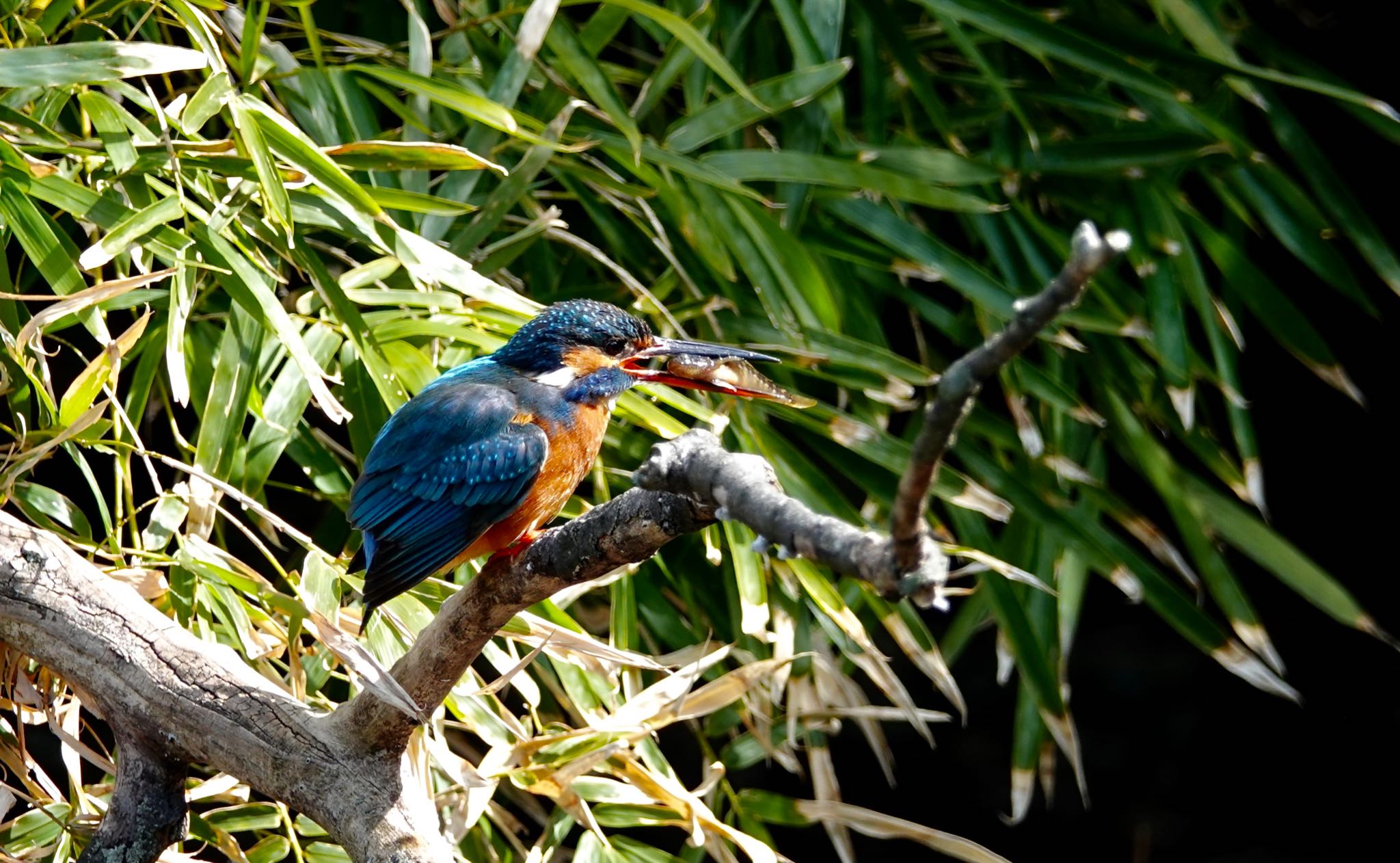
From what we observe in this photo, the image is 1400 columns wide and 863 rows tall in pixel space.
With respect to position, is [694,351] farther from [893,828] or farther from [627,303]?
[893,828]

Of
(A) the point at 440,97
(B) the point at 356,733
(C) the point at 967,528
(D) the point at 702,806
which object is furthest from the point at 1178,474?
(B) the point at 356,733

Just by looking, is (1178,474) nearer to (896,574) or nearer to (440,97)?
(440,97)

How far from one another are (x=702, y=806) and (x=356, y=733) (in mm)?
511

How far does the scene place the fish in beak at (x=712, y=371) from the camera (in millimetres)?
1601

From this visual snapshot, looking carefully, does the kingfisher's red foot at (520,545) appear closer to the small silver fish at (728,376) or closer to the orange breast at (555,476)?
the orange breast at (555,476)

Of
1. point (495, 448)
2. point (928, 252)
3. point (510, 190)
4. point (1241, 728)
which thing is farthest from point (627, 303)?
point (1241, 728)

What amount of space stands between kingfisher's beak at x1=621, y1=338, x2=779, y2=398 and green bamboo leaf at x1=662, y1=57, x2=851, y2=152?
0.50m

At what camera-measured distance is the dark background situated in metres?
3.76

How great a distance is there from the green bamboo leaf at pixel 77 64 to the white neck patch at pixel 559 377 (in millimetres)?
571

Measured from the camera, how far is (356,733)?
1.43 meters

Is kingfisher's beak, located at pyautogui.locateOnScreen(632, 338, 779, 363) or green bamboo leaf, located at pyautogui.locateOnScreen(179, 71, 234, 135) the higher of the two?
green bamboo leaf, located at pyautogui.locateOnScreen(179, 71, 234, 135)

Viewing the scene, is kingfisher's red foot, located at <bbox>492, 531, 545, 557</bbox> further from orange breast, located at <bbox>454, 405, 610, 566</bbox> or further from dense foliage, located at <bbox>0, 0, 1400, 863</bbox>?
dense foliage, located at <bbox>0, 0, 1400, 863</bbox>

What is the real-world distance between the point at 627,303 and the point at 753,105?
15.4 inches

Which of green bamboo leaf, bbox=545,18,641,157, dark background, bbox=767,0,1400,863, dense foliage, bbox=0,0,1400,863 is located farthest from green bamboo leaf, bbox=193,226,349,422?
dark background, bbox=767,0,1400,863
